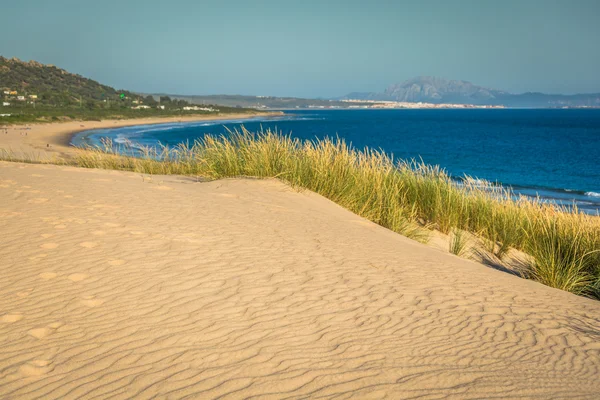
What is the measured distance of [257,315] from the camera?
4906 mm

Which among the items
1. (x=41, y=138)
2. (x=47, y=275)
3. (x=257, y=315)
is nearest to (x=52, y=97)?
(x=41, y=138)

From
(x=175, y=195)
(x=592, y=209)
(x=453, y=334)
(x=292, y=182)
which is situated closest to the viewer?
(x=453, y=334)

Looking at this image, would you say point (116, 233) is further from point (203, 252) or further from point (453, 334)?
point (453, 334)

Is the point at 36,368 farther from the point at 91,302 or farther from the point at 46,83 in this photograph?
the point at 46,83

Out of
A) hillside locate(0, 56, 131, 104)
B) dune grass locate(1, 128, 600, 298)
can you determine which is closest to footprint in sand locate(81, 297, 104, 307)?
dune grass locate(1, 128, 600, 298)

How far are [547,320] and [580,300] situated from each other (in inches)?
55.9

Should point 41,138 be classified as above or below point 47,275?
below

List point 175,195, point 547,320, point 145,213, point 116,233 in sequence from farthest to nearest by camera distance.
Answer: point 175,195 → point 145,213 → point 116,233 → point 547,320

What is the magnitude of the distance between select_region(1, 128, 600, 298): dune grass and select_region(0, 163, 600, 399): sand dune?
1876 mm

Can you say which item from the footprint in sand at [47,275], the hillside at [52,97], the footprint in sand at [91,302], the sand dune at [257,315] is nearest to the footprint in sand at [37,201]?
the sand dune at [257,315]

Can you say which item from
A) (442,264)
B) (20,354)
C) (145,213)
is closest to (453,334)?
(442,264)

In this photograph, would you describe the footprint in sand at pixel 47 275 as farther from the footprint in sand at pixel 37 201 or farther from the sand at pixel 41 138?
the sand at pixel 41 138

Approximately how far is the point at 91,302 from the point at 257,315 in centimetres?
154

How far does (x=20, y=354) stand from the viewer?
404 centimetres
